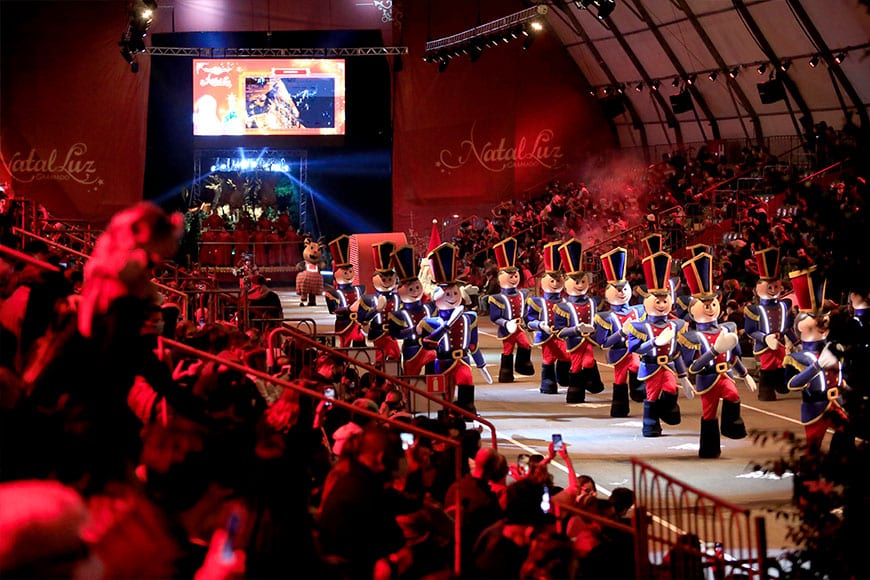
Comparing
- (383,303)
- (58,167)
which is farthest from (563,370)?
(58,167)

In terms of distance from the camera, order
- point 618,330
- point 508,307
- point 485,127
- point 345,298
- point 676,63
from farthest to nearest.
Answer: point 485,127 → point 676,63 → point 345,298 → point 508,307 → point 618,330

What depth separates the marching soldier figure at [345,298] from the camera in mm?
18703

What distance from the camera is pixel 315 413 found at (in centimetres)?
788

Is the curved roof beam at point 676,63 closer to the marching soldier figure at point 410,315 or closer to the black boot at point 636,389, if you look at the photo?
the black boot at point 636,389

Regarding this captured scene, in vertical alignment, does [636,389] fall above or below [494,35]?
below

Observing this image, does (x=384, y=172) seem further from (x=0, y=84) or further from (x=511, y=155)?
(x=0, y=84)

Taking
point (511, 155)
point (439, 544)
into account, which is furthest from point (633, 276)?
point (439, 544)

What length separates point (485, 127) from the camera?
34312 mm

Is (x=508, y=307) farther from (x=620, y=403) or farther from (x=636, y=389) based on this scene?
(x=620, y=403)

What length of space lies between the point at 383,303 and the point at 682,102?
519 inches

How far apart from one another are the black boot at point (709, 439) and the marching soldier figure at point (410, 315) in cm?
382

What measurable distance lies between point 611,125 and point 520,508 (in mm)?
28759

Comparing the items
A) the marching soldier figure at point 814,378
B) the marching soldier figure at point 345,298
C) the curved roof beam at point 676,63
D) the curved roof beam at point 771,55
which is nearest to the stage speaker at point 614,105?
the curved roof beam at point 676,63

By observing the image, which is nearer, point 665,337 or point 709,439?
point 709,439
